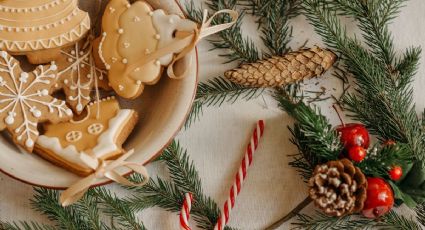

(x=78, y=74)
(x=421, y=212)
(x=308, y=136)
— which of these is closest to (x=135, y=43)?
(x=78, y=74)

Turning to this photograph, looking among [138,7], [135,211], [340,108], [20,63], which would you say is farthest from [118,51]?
[340,108]

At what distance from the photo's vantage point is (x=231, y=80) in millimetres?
1130

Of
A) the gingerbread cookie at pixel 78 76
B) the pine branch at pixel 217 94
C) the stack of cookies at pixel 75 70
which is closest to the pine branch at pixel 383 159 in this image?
the pine branch at pixel 217 94

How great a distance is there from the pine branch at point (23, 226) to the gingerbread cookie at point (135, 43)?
0.94 ft

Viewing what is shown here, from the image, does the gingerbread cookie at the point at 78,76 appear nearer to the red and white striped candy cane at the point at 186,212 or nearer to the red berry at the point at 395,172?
the red and white striped candy cane at the point at 186,212

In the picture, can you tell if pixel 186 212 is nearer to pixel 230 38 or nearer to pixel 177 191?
pixel 177 191

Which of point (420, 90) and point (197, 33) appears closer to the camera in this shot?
point (197, 33)

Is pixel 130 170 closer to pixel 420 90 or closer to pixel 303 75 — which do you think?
pixel 303 75

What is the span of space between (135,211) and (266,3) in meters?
0.47

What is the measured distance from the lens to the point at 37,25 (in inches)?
41.1

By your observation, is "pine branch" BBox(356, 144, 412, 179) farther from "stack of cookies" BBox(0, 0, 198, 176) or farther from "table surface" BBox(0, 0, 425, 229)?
"stack of cookies" BBox(0, 0, 198, 176)

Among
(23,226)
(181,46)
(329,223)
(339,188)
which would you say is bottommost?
(23,226)

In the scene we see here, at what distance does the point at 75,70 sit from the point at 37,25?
0.35ft

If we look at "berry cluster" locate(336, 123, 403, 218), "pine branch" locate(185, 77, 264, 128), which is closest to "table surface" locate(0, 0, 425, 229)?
"pine branch" locate(185, 77, 264, 128)
